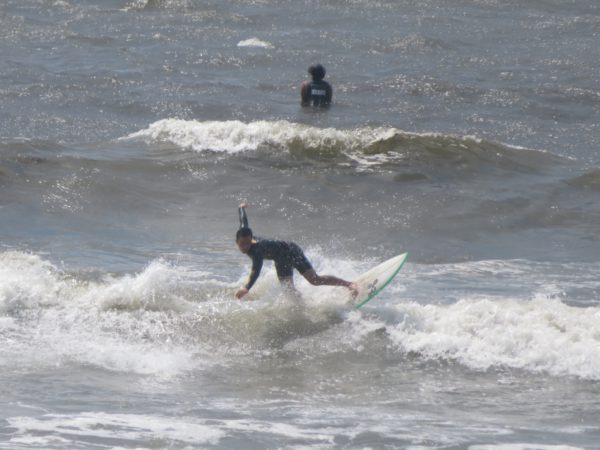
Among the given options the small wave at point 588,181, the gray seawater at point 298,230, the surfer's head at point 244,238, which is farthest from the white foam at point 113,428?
the small wave at point 588,181

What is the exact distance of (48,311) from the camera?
11641mm

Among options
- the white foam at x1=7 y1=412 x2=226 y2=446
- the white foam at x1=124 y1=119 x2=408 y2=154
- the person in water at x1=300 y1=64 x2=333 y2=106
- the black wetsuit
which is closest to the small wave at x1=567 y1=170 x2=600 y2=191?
the white foam at x1=124 y1=119 x2=408 y2=154

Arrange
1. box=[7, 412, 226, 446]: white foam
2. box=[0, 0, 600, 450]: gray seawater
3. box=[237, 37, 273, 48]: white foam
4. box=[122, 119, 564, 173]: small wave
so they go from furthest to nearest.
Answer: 1. box=[237, 37, 273, 48]: white foam
2. box=[122, 119, 564, 173]: small wave
3. box=[0, 0, 600, 450]: gray seawater
4. box=[7, 412, 226, 446]: white foam

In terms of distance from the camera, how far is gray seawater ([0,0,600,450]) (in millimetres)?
9148

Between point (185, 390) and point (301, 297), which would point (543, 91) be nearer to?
point (301, 297)

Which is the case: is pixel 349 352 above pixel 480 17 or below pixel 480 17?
below

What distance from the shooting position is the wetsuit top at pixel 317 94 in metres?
21.1

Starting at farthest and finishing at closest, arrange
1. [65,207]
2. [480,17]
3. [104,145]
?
[480,17] → [104,145] → [65,207]

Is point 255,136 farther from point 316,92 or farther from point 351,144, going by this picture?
point 316,92

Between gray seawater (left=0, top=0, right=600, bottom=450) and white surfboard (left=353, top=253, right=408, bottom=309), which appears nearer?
gray seawater (left=0, top=0, right=600, bottom=450)

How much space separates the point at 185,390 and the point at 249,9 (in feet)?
76.6

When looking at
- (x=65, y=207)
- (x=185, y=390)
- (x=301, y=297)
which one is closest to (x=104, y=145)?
(x=65, y=207)

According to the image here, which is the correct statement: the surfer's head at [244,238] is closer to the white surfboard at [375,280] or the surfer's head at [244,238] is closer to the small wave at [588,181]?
the white surfboard at [375,280]

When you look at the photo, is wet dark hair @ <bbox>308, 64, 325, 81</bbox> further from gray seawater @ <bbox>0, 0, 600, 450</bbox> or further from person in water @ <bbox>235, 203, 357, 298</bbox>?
person in water @ <bbox>235, 203, 357, 298</bbox>
